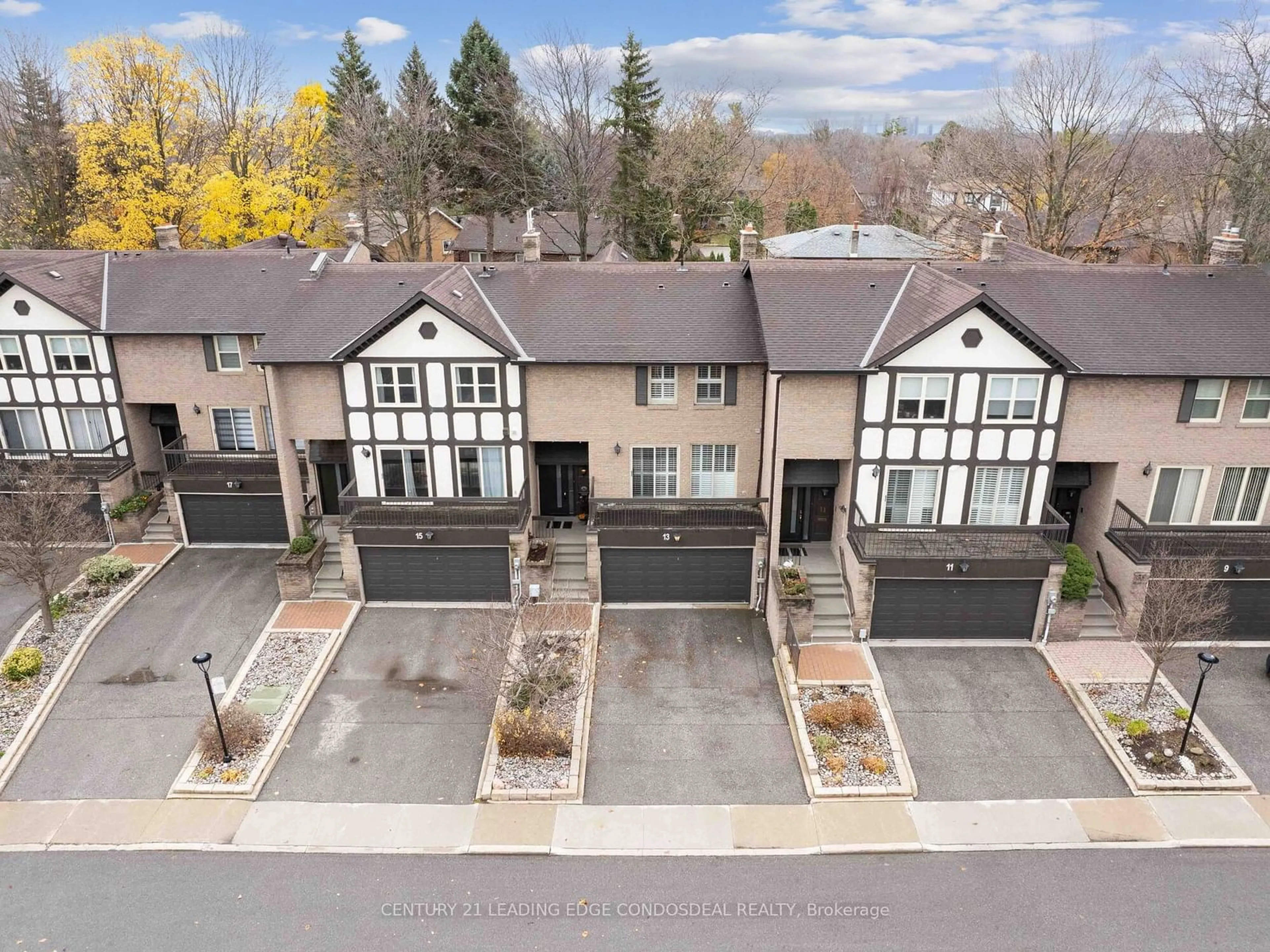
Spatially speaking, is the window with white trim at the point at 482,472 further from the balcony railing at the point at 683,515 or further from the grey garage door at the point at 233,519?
the grey garage door at the point at 233,519

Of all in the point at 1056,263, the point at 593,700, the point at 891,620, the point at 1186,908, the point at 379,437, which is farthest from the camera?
the point at 1056,263

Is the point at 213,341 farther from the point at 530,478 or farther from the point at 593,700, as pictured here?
the point at 593,700

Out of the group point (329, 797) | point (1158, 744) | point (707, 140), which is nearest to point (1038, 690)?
point (1158, 744)

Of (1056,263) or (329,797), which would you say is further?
(1056,263)

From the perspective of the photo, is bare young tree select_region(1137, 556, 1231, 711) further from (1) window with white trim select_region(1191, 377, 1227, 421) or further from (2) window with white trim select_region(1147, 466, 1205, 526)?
(1) window with white trim select_region(1191, 377, 1227, 421)

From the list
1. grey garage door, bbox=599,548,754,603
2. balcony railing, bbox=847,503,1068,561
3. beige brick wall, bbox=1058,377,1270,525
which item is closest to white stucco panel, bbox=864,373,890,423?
balcony railing, bbox=847,503,1068,561

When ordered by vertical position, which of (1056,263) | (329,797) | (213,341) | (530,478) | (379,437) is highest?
(1056,263)

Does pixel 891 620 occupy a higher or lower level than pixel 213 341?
lower

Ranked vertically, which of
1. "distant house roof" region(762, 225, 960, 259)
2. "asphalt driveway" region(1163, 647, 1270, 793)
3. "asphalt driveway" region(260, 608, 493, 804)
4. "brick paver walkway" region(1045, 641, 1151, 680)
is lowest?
"asphalt driveway" region(260, 608, 493, 804)
